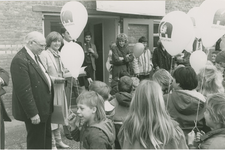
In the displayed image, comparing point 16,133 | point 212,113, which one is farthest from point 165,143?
point 16,133

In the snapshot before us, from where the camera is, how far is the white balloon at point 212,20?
3170 mm

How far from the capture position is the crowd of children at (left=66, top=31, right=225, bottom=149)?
1757 mm

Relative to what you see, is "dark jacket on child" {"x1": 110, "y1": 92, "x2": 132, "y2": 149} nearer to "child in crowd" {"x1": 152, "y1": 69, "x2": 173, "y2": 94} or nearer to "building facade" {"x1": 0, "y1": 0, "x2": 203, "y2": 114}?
"child in crowd" {"x1": 152, "y1": 69, "x2": 173, "y2": 94}

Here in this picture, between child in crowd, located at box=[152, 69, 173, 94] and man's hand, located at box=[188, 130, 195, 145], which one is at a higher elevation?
child in crowd, located at box=[152, 69, 173, 94]

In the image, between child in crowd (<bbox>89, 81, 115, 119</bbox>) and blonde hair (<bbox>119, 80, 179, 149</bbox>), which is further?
child in crowd (<bbox>89, 81, 115, 119</bbox>)

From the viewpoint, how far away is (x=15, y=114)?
9.64 ft

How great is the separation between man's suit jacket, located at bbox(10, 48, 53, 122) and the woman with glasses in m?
0.42

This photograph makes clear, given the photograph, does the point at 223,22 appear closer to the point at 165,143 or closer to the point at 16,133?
the point at 165,143

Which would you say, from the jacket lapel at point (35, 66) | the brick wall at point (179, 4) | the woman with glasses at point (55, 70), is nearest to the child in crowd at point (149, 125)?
the jacket lapel at point (35, 66)

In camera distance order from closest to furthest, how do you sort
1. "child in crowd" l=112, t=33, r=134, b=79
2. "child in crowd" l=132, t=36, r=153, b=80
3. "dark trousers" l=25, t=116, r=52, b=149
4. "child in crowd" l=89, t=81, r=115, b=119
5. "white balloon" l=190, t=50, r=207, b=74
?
"child in crowd" l=89, t=81, r=115, b=119 → "dark trousers" l=25, t=116, r=52, b=149 → "white balloon" l=190, t=50, r=207, b=74 → "child in crowd" l=112, t=33, r=134, b=79 → "child in crowd" l=132, t=36, r=153, b=80

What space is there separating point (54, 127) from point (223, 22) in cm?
274

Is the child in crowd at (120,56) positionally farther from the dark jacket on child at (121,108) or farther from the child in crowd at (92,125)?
the child in crowd at (92,125)

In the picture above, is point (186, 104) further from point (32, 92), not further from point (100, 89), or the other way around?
point (32, 92)

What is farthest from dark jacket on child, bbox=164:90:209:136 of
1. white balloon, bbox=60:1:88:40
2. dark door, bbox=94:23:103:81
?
dark door, bbox=94:23:103:81
